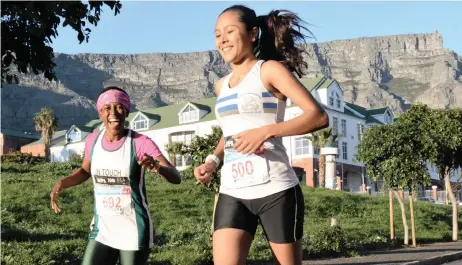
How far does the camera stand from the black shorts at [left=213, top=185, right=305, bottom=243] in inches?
170

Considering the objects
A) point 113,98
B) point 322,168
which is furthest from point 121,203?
point 322,168

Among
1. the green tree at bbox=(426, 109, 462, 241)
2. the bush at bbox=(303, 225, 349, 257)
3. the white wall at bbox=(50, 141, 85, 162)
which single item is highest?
the white wall at bbox=(50, 141, 85, 162)

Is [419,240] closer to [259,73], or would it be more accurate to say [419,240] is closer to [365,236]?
[365,236]

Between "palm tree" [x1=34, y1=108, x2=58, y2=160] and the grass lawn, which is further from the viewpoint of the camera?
"palm tree" [x1=34, y1=108, x2=58, y2=160]

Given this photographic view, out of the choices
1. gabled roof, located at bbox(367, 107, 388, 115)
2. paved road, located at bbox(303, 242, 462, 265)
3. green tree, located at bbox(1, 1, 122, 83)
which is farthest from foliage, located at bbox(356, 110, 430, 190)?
gabled roof, located at bbox(367, 107, 388, 115)

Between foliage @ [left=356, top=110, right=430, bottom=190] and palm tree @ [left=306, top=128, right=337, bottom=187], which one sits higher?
palm tree @ [left=306, top=128, right=337, bottom=187]

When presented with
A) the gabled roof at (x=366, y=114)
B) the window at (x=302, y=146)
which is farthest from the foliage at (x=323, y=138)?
the gabled roof at (x=366, y=114)

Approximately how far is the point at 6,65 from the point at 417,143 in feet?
61.1

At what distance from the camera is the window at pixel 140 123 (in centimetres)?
7481

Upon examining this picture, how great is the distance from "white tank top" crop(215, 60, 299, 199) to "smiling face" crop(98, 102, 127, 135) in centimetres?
106

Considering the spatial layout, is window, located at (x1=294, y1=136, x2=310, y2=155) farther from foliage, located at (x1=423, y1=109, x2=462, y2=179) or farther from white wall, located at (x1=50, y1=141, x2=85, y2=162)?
foliage, located at (x1=423, y1=109, x2=462, y2=179)

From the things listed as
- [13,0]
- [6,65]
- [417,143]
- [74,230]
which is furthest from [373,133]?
[13,0]

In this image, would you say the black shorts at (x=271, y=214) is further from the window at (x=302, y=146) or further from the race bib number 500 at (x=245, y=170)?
the window at (x=302, y=146)

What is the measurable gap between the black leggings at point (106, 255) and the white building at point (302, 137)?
51172 millimetres
